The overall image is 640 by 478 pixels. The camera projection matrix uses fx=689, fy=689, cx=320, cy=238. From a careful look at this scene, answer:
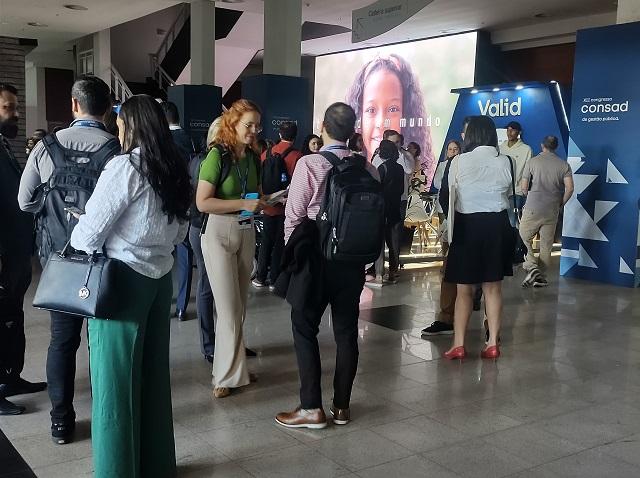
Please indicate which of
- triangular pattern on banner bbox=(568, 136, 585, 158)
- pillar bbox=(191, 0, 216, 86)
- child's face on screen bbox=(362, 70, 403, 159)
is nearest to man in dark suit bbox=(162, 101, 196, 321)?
triangular pattern on banner bbox=(568, 136, 585, 158)

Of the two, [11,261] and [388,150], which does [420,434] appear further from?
[388,150]

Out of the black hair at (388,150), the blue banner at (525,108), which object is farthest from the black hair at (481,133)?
the blue banner at (525,108)

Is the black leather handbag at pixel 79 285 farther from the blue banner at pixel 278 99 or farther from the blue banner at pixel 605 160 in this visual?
the blue banner at pixel 278 99

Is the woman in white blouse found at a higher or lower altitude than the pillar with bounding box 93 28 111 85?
lower

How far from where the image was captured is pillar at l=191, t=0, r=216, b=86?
11672 mm

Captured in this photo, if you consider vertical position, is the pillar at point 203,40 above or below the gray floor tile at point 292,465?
above

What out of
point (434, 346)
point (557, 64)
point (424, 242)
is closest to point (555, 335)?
point (434, 346)

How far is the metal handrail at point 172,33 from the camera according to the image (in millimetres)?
15852

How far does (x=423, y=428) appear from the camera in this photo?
10.8 feet

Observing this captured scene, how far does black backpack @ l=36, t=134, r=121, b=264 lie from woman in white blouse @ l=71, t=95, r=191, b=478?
40cm

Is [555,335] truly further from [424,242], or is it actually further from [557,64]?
[557,64]

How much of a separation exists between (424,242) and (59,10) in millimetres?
7789

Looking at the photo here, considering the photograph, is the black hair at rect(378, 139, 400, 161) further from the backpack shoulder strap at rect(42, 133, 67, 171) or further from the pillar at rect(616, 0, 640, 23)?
the backpack shoulder strap at rect(42, 133, 67, 171)

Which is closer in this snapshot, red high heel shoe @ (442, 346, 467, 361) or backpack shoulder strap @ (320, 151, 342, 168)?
backpack shoulder strap @ (320, 151, 342, 168)
